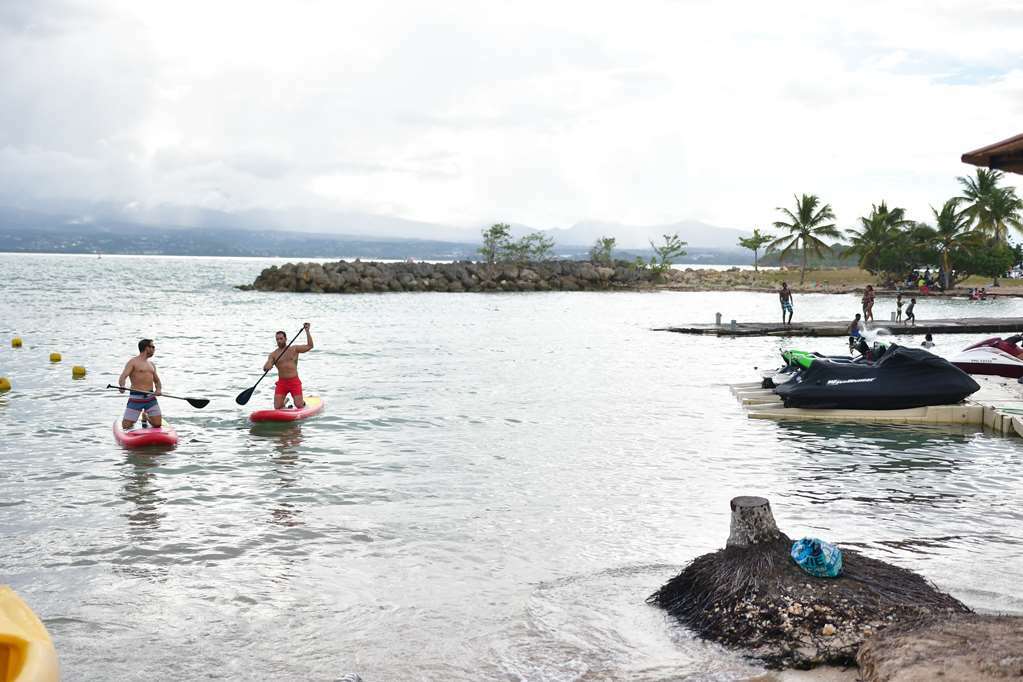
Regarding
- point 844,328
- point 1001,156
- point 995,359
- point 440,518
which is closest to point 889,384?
point 995,359

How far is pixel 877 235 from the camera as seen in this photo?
254 ft

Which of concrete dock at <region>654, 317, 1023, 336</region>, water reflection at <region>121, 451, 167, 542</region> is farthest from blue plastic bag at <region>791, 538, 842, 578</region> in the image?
concrete dock at <region>654, 317, 1023, 336</region>

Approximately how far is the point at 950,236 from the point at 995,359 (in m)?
53.9

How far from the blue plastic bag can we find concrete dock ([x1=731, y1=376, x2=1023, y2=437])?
35.6 feet

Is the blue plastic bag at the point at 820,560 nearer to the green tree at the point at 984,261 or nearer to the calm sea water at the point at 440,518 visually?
the calm sea water at the point at 440,518

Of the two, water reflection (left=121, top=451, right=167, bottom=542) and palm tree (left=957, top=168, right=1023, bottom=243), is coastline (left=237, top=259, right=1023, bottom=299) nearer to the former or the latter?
palm tree (left=957, top=168, right=1023, bottom=243)

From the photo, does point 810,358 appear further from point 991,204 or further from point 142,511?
point 991,204

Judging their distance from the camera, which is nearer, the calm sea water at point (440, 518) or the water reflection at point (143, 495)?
the calm sea water at point (440, 518)

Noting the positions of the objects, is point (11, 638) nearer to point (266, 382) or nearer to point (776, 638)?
point (776, 638)

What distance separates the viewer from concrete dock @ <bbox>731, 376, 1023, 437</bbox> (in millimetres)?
16141

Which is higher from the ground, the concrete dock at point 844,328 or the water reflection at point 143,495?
the concrete dock at point 844,328

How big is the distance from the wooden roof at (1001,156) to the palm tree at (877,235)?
74015 mm

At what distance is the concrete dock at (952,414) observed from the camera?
1614 cm

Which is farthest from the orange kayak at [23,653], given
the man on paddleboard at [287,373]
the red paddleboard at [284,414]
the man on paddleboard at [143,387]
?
the man on paddleboard at [287,373]
